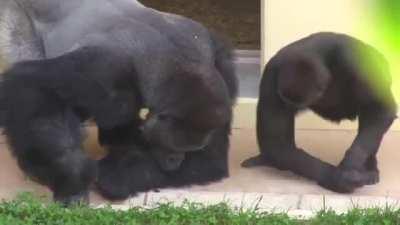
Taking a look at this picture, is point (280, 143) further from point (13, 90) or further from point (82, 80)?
point (13, 90)

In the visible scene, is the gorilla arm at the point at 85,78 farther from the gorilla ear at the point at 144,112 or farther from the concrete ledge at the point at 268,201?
the concrete ledge at the point at 268,201

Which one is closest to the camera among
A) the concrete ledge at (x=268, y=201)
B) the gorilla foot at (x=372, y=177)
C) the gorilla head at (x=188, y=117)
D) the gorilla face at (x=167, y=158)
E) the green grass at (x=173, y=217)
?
the green grass at (x=173, y=217)

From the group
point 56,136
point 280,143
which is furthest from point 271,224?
point 56,136

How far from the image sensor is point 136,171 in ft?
9.69

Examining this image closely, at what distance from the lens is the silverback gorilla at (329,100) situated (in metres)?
2.85

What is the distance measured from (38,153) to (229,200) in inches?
32.4

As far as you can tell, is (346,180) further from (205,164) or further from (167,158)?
(167,158)

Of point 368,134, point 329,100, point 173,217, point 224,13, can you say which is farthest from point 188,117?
point 224,13

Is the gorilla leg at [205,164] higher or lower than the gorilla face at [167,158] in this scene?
lower

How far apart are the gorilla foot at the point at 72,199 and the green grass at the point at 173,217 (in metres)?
0.06

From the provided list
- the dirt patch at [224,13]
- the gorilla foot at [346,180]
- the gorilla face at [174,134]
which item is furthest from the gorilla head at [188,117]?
the dirt patch at [224,13]

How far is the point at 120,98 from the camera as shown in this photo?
276cm

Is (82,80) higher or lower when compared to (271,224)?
higher

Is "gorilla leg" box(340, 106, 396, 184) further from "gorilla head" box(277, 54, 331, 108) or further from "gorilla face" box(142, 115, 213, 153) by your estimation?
"gorilla face" box(142, 115, 213, 153)
